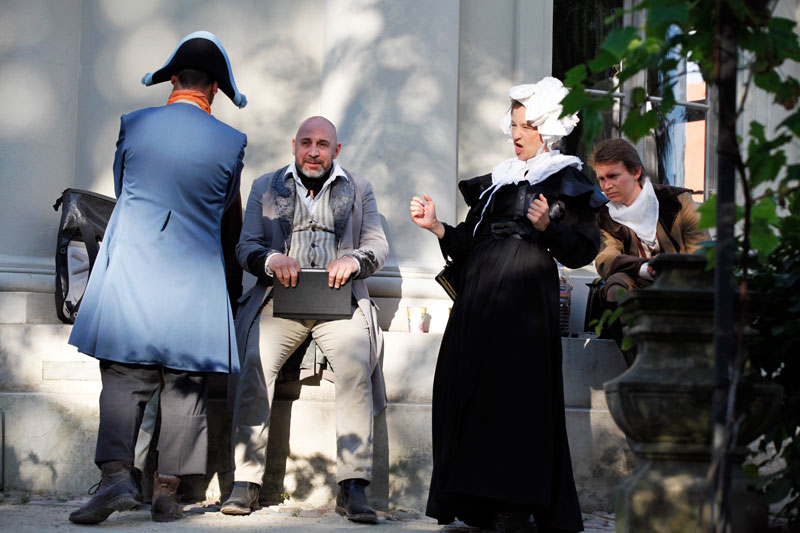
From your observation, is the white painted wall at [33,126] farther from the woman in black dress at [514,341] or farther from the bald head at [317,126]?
the woman in black dress at [514,341]

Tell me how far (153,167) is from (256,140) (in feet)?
7.38

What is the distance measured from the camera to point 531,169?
16.2 feet

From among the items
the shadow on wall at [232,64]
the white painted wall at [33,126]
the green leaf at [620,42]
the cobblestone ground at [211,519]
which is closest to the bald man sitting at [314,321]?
the cobblestone ground at [211,519]

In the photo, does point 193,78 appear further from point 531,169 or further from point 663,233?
point 663,233

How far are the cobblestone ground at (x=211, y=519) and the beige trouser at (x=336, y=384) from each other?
22cm

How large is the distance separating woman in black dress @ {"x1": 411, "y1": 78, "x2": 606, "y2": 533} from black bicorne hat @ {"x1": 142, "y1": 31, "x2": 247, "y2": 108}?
3.37ft

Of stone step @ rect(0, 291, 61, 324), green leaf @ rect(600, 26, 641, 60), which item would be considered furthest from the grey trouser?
green leaf @ rect(600, 26, 641, 60)

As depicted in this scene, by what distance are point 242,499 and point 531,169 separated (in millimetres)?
1935

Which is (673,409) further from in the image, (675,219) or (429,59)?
(429,59)

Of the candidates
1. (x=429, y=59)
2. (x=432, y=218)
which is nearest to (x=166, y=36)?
(x=429, y=59)

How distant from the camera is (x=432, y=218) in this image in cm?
498

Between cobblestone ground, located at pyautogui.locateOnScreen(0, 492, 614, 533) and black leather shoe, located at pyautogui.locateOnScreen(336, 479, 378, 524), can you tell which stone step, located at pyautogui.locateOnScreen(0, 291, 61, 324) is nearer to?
cobblestone ground, located at pyautogui.locateOnScreen(0, 492, 614, 533)

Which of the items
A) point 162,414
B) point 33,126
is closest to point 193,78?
point 162,414

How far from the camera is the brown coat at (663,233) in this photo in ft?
18.3
